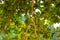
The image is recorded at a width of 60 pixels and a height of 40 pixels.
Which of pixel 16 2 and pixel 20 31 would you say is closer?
pixel 16 2

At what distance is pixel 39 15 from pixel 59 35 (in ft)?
1.88

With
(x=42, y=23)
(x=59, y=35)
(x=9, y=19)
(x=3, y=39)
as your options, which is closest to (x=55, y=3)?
(x=42, y=23)

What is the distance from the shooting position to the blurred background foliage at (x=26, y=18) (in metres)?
2.85

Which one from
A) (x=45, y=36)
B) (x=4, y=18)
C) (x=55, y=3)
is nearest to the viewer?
(x=4, y=18)

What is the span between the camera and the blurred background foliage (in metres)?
2.85

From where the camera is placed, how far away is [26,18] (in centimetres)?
288

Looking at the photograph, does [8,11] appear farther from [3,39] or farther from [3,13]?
[3,39]

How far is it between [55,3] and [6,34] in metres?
1.00

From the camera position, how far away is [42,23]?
10.1ft

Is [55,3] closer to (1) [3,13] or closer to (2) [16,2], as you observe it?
(2) [16,2]

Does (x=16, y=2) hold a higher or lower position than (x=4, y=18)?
higher

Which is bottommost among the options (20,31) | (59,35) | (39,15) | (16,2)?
(59,35)

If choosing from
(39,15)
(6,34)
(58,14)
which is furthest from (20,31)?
(58,14)

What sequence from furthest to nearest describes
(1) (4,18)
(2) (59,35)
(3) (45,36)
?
(3) (45,36), (1) (4,18), (2) (59,35)
